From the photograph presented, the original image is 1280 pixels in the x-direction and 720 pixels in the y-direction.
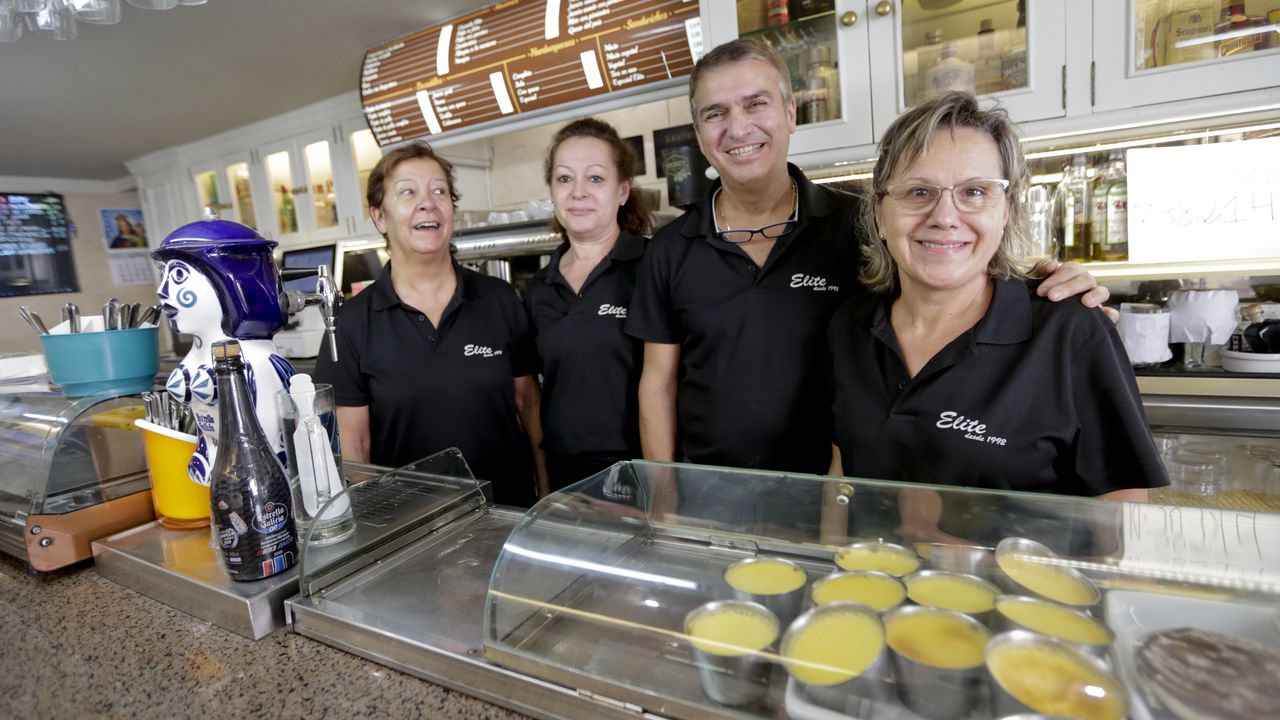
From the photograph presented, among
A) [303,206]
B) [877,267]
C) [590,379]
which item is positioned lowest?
[590,379]

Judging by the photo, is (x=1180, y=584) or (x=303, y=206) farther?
(x=303, y=206)

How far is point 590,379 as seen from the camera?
1.86 meters

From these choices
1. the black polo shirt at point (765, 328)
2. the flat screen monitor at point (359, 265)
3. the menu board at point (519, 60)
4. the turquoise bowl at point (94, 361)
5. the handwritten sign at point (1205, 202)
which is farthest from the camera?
the flat screen monitor at point (359, 265)

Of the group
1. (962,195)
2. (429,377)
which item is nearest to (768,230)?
(962,195)

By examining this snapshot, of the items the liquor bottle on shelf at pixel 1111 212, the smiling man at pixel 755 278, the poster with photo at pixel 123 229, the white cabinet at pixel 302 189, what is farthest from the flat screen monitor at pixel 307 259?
the liquor bottle on shelf at pixel 1111 212

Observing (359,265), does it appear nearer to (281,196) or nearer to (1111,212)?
(281,196)

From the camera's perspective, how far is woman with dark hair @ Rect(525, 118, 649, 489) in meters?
1.86

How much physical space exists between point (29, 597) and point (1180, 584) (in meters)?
1.61

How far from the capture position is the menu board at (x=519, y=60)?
2.62 meters

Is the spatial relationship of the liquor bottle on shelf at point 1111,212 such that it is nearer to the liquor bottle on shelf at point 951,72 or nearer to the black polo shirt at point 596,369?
the liquor bottle on shelf at point 951,72

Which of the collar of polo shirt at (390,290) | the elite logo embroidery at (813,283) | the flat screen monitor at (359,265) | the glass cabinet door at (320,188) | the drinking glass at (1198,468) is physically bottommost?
the drinking glass at (1198,468)

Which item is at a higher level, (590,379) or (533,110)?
(533,110)

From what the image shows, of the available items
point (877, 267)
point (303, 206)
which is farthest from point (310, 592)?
point (303, 206)

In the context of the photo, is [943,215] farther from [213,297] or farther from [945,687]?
[213,297]
